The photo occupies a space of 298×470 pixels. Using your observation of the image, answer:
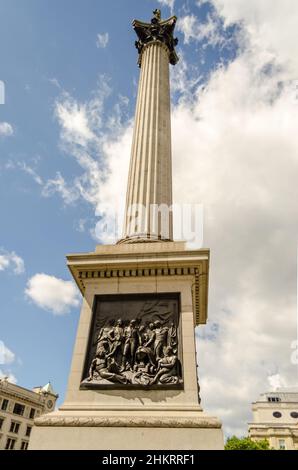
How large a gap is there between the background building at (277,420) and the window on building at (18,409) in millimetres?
48701

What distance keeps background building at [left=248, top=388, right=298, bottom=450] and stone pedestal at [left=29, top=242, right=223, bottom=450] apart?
77.8 meters

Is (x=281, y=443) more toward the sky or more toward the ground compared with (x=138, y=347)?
more toward the sky

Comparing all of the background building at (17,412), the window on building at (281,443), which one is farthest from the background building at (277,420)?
the background building at (17,412)

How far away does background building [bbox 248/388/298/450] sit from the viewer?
7344 centimetres

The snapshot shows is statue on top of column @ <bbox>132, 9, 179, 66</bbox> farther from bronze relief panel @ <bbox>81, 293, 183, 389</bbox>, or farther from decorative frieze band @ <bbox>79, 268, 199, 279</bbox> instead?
bronze relief panel @ <bbox>81, 293, 183, 389</bbox>

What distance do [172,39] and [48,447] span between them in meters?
23.2

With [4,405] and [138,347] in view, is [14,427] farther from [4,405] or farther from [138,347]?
[138,347]

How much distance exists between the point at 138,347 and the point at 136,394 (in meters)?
1.30

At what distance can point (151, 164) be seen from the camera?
1573cm

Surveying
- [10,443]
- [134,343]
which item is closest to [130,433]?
[134,343]

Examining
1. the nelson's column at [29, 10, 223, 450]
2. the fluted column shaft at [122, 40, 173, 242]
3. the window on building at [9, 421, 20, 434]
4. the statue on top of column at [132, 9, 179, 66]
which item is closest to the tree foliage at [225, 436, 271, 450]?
the window on building at [9, 421, 20, 434]

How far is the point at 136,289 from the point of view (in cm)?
1153
